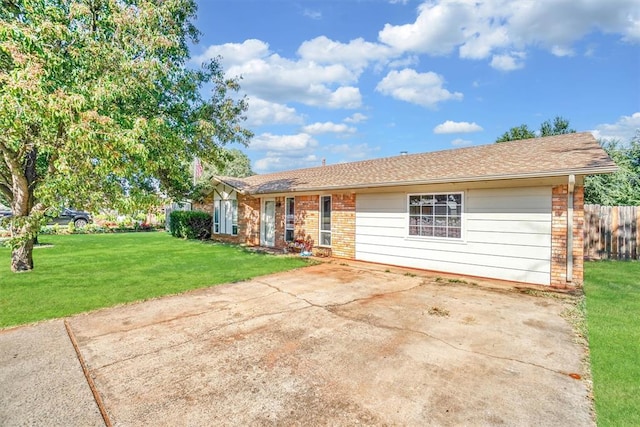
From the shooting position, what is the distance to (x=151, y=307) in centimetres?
549

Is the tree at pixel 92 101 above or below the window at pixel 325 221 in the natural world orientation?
above

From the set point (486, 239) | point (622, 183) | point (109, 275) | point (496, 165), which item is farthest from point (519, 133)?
point (109, 275)

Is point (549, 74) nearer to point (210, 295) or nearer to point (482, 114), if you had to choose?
point (482, 114)

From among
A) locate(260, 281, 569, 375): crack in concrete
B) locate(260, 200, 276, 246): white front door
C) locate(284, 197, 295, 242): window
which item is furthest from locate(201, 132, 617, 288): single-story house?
locate(260, 281, 569, 375): crack in concrete

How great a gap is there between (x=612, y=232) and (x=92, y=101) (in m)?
15.1

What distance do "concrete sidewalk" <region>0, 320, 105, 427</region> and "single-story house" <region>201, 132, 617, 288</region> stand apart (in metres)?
7.43

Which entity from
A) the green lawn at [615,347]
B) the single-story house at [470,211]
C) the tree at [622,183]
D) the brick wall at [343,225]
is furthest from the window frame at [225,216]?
the tree at [622,183]

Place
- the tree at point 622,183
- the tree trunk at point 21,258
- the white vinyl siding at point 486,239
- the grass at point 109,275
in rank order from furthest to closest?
the tree at point 622,183 → the tree trunk at point 21,258 → the white vinyl siding at point 486,239 → the grass at point 109,275

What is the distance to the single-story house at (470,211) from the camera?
6633mm

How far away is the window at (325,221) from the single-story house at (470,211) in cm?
4

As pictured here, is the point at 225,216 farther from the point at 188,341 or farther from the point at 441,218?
the point at 188,341

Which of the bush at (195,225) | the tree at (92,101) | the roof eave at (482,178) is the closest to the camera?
the tree at (92,101)

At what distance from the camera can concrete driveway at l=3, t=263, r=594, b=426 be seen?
8.64ft

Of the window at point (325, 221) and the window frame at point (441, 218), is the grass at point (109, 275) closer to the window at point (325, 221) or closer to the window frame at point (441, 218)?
the window at point (325, 221)
